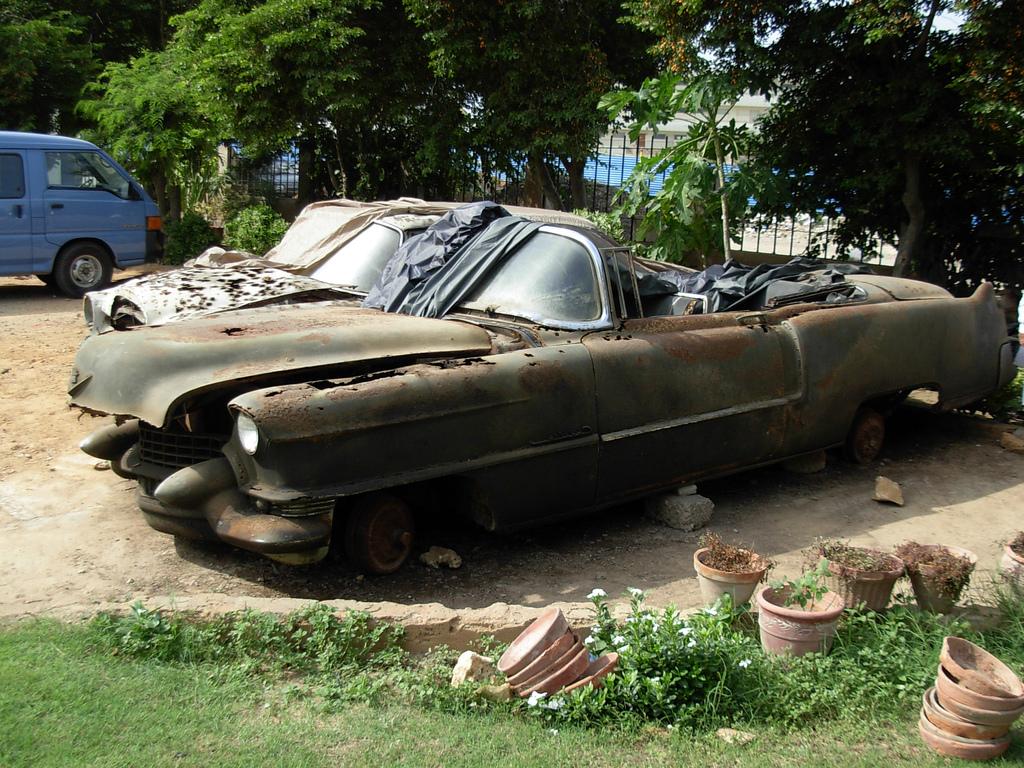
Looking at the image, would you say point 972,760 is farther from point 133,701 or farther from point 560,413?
point 133,701

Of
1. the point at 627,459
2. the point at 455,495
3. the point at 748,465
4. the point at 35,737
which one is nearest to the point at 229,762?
the point at 35,737

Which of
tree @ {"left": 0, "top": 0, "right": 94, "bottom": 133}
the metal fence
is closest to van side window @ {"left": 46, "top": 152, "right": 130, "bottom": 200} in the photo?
the metal fence

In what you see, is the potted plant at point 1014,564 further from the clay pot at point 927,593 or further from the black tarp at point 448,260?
the black tarp at point 448,260

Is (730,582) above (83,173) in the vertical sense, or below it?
below

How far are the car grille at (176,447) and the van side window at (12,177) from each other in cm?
856

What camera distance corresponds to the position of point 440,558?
5.11 m

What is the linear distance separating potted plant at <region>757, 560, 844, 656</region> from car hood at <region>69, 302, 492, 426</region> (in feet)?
6.62

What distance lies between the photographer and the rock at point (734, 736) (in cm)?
337

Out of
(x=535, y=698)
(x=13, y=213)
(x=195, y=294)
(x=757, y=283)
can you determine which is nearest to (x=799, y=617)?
(x=535, y=698)

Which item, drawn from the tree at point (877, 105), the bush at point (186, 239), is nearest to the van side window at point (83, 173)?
the bush at point (186, 239)

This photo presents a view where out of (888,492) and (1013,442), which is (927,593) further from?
(1013,442)

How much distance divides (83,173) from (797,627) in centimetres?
1178

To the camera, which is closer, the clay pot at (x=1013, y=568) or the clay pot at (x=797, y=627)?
the clay pot at (x=797, y=627)

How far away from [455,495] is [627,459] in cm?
95
